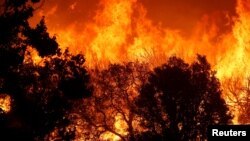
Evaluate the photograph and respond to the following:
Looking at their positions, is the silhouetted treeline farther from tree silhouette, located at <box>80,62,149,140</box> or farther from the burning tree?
the burning tree

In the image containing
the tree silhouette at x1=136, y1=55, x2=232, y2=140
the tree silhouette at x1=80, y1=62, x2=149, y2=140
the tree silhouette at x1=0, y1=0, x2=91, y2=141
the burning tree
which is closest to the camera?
the tree silhouette at x1=0, y1=0, x2=91, y2=141

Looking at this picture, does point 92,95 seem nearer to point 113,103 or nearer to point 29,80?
point 113,103

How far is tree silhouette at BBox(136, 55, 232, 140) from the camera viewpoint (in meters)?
47.1

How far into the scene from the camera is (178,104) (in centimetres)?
4734

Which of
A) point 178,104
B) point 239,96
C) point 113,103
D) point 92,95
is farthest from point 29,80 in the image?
point 239,96

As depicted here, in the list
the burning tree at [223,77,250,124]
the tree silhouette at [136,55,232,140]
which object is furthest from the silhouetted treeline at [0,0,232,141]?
the burning tree at [223,77,250,124]

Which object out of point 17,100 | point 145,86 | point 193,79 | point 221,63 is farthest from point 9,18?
point 221,63

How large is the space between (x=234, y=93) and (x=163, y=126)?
2585 centimetres

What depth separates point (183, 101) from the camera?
4741cm

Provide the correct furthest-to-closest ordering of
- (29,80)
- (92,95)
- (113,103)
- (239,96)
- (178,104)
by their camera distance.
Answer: (239,96)
(113,103)
(92,95)
(178,104)
(29,80)

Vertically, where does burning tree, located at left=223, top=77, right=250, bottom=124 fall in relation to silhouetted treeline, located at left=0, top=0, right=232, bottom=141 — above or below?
above

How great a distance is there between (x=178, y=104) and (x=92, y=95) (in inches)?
370

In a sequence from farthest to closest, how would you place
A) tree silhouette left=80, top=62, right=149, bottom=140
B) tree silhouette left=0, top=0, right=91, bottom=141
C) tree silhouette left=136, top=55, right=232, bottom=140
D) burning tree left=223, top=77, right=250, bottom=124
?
burning tree left=223, top=77, right=250, bottom=124 < tree silhouette left=80, top=62, right=149, bottom=140 < tree silhouette left=136, top=55, right=232, bottom=140 < tree silhouette left=0, top=0, right=91, bottom=141

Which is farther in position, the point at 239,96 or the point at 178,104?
the point at 239,96
